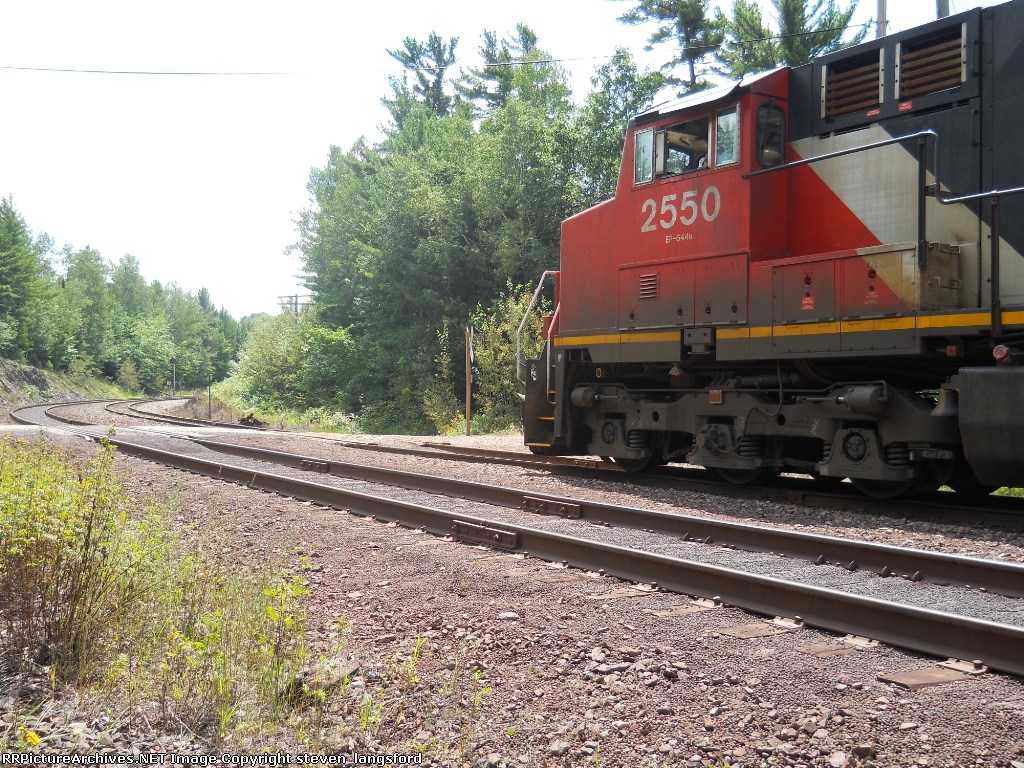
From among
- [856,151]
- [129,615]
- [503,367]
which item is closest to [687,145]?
[856,151]

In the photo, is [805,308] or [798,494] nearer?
[805,308]

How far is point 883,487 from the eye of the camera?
322 inches

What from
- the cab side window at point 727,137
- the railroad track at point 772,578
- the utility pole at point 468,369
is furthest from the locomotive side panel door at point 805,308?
the utility pole at point 468,369

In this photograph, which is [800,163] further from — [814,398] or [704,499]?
[704,499]

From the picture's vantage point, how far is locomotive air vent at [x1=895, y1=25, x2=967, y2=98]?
24.6ft

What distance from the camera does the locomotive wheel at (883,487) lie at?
26.1 feet

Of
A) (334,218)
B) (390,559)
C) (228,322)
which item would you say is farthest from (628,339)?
(228,322)

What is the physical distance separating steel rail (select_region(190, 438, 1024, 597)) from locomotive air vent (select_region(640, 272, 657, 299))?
9.25 feet

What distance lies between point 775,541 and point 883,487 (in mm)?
2676

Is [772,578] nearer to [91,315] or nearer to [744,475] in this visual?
[744,475]

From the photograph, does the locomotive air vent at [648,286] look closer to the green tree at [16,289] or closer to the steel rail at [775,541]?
the steel rail at [775,541]

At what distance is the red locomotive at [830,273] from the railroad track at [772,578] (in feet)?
6.37

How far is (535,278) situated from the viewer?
103 feet

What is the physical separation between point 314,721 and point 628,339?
7.39 m
